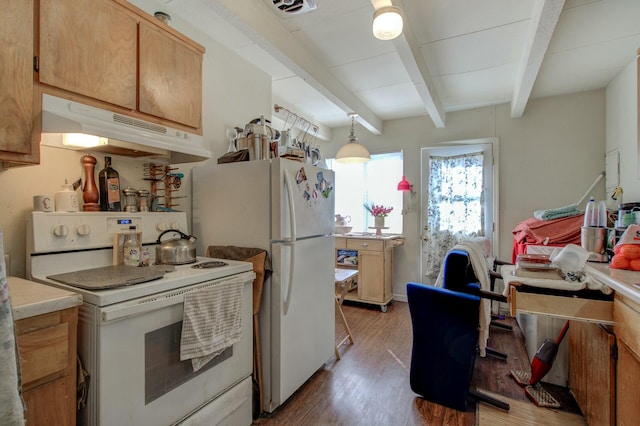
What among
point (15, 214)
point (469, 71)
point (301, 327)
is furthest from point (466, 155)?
point (15, 214)

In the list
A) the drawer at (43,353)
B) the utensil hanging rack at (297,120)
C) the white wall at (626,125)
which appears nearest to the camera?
the drawer at (43,353)

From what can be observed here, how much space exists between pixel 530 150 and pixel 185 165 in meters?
3.64

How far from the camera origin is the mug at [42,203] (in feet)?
4.63

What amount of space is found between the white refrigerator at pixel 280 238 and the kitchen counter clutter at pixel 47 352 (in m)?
0.98

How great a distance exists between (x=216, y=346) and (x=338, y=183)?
360 centimetres

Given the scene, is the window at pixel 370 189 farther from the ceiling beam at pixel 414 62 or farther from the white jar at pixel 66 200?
the white jar at pixel 66 200

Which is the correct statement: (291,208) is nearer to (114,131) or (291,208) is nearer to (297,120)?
(114,131)

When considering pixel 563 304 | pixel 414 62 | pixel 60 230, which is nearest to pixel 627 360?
pixel 563 304

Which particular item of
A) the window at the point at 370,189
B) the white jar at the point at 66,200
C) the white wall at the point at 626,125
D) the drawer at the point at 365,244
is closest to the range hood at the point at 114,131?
the white jar at the point at 66,200

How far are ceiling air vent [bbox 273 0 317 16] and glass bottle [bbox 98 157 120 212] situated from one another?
1.34 m

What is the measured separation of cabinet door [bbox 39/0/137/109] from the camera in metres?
1.24

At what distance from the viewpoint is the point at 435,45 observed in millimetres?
2395

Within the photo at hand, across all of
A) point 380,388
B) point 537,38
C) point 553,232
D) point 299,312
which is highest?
point 537,38

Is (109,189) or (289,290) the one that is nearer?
(109,189)
